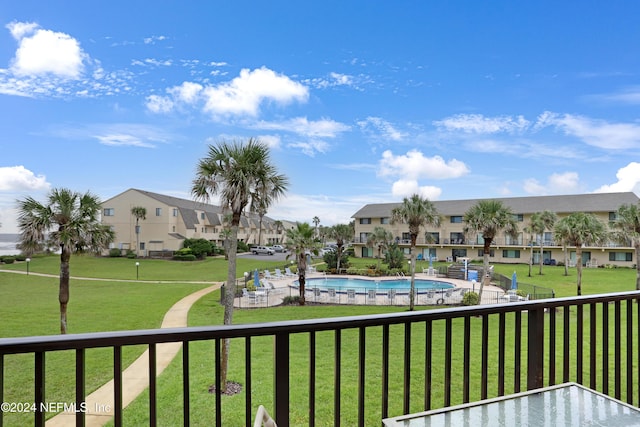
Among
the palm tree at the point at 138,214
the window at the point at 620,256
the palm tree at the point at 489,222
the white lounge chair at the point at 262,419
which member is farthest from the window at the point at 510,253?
the white lounge chair at the point at 262,419

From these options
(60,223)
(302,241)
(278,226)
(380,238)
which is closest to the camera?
(60,223)

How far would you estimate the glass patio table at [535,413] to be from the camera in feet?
4.76

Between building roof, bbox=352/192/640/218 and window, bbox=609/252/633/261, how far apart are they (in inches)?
148

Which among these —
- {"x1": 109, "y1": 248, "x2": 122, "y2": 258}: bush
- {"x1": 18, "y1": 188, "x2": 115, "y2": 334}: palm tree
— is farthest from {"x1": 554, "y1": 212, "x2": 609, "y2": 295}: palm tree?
{"x1": 109, "y1": 248, "x2": 122, "y2": 258}: bush

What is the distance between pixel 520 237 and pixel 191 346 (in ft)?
106

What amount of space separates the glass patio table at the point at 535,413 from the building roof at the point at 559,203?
28282 millimetres

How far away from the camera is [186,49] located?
20.6m

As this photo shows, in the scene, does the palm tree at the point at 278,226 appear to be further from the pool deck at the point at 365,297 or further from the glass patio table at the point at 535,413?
the glass patio table at the point at 535,413

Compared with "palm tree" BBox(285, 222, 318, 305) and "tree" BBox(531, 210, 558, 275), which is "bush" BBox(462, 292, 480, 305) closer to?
"palm tree" BBox(285, 222, 318, 305)

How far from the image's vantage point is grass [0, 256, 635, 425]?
6.78 meters

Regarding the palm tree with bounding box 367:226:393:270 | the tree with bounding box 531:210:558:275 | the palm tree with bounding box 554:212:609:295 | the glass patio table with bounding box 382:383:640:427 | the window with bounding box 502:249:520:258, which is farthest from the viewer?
the palm tree with bounding box 367:226:393:270

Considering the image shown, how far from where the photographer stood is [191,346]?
35.2 feet

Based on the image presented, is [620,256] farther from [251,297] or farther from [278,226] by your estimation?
[278,226]

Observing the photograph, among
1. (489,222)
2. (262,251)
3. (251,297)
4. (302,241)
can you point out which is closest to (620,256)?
(489,222)
